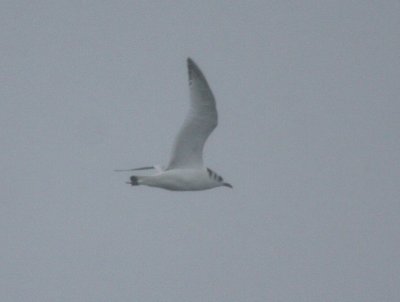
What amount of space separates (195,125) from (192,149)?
2.77ft

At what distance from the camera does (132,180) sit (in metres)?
23.0

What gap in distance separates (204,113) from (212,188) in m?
2.94

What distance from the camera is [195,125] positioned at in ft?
75.0

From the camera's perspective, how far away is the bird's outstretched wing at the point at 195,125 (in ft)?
72.8

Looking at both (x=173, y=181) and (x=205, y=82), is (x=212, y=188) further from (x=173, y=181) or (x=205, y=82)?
(x=205, y=82)

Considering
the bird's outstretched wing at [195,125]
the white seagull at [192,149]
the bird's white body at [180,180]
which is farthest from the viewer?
the bird's white body at [180,180]

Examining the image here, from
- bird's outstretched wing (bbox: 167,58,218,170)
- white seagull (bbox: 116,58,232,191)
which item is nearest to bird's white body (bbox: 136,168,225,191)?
white seagull (bbox: 116,58,232,191)

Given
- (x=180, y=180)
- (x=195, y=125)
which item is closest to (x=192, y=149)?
(x=180, y=180)

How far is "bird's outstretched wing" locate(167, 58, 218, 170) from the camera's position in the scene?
72.8ft

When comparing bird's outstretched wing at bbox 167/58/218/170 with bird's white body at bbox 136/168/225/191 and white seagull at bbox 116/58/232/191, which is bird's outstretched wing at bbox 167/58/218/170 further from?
bird's white body at bbox 136/168/225/191

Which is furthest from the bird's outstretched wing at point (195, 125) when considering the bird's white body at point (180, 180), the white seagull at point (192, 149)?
the bird's white body at point (180, 180)

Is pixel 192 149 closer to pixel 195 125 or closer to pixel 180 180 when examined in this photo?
pixel 180 180

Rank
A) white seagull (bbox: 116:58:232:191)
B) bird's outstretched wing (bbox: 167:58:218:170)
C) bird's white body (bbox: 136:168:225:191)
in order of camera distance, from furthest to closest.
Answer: bird's white body (bbox: 136:168:225:191), white seagull (bbox: 116:58:232:191), bird's outstretched wing (bbox: 167:58:218:170)

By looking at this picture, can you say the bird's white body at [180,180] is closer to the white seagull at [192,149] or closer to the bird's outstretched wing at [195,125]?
the white seagull at [192,149]
